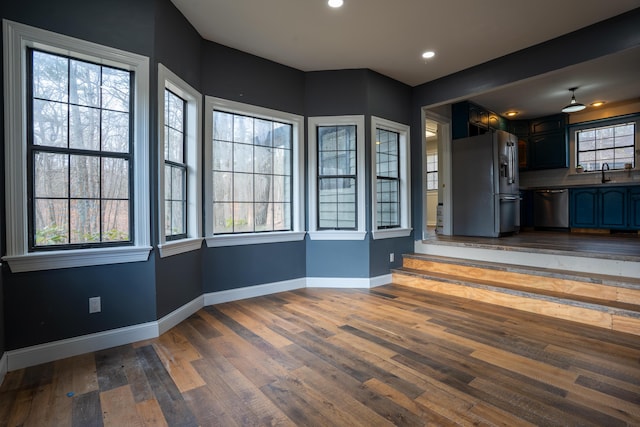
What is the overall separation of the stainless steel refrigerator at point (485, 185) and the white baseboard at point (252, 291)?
3082 millimetres

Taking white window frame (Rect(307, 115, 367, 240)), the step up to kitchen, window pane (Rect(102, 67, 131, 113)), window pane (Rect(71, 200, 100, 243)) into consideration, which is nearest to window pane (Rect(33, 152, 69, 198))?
window pane (Rect(71, 200, 100, 243))

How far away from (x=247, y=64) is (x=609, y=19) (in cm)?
377

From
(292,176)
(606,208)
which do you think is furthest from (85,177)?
(606,208)

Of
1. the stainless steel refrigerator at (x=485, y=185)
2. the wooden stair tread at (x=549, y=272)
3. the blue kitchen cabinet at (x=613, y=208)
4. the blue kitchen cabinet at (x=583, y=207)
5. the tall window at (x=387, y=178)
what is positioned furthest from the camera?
the blue kitchen cabinet at (x=583, y=207)

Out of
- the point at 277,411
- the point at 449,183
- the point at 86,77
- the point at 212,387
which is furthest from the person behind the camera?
the point at 449,183

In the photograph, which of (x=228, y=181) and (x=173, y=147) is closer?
(x=173, y=147)

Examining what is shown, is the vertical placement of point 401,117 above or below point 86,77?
above

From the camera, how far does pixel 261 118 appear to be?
13.4 ft

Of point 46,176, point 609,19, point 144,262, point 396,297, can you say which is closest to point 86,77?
point 46,176

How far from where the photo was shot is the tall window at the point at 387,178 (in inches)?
180

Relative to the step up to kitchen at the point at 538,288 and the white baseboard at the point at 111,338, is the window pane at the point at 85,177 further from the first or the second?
the step up to kitchen at the point at 538,288

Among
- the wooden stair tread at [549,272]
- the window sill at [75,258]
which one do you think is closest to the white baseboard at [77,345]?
the window sill at [75,258]

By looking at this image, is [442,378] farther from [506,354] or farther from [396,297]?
[396,297]

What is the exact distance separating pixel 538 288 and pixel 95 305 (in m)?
4.19
